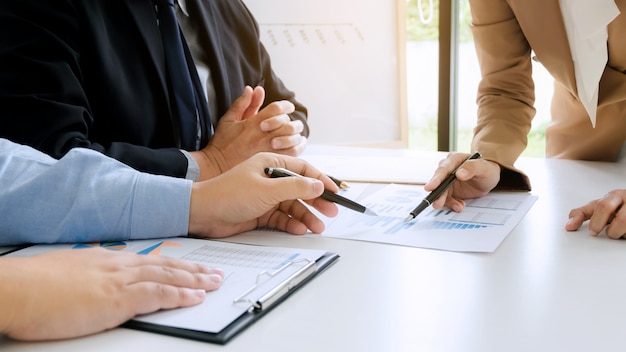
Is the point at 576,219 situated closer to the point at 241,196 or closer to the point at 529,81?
the point at 241,196

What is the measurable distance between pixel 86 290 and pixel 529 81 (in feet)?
3.81

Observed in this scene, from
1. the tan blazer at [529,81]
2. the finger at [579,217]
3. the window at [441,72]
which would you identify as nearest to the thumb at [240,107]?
the tan blazer at [529,81]

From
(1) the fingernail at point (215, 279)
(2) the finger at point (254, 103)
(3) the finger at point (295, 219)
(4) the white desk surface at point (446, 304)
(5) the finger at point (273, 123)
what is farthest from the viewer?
(2) the finger at point (254, 103)

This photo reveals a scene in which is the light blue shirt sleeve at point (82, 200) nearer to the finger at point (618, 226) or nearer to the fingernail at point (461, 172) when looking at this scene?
the fingernail at point (461, 172)

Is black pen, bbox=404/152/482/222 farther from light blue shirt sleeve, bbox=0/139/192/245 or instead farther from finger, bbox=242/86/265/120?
finger, bbox=242/86/265/120

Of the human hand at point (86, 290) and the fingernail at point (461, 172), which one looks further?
the fingernail at point (461, 172)

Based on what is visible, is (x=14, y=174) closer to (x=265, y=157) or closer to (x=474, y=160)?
(x=265, y=157)

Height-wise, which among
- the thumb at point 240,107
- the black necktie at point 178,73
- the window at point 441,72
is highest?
the black necktie at point 178,73

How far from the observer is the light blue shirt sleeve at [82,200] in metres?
0.88

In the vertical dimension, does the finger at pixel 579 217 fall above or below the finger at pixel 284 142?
below

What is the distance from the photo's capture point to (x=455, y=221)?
1.03m

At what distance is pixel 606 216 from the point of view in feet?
3.04

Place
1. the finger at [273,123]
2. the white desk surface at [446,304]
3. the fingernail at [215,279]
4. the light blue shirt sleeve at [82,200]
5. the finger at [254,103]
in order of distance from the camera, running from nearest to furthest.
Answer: the white desk surface at [446,304]
the fingernail at [215,279]
the light blue shirt sleeve at [82,200]
the finger at [273,123]
the finger at [254,103]

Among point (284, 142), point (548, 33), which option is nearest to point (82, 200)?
point (284, 142)
